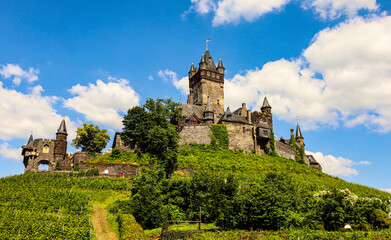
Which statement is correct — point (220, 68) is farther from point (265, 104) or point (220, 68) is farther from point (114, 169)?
point (114, 169)

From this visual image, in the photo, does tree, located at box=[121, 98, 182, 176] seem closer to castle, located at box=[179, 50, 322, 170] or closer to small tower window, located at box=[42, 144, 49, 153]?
castle, located at box=[179, 50, 322, 170]

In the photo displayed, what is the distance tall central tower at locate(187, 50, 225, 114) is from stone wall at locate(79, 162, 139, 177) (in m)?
30.6

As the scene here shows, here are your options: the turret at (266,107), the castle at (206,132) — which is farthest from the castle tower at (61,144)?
the turret at (266,107)

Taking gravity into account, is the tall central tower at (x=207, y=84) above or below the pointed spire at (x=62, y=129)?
above

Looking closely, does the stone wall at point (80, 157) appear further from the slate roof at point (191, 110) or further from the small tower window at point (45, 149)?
the slate roof at point (191, 110)

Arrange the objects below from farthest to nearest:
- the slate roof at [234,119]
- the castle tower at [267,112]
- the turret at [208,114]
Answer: the castle tower at [267,112] < the turret at [208,114] < the slate roof at [234,119]

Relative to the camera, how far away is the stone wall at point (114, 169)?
4284 centimetres

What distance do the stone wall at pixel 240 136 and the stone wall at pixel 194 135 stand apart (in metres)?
4.60

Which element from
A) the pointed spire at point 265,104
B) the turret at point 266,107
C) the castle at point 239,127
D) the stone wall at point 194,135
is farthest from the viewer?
the pointed spire at point 265,104

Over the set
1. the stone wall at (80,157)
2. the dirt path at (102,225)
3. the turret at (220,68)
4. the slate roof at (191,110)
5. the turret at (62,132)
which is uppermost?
the turret at (220,68)

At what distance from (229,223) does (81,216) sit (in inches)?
507

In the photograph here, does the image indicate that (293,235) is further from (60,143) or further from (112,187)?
(60,143)

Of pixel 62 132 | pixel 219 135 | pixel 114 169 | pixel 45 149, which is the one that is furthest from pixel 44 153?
pixel 219 135

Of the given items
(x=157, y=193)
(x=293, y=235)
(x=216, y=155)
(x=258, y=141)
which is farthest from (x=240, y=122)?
(x=293, y=235)
